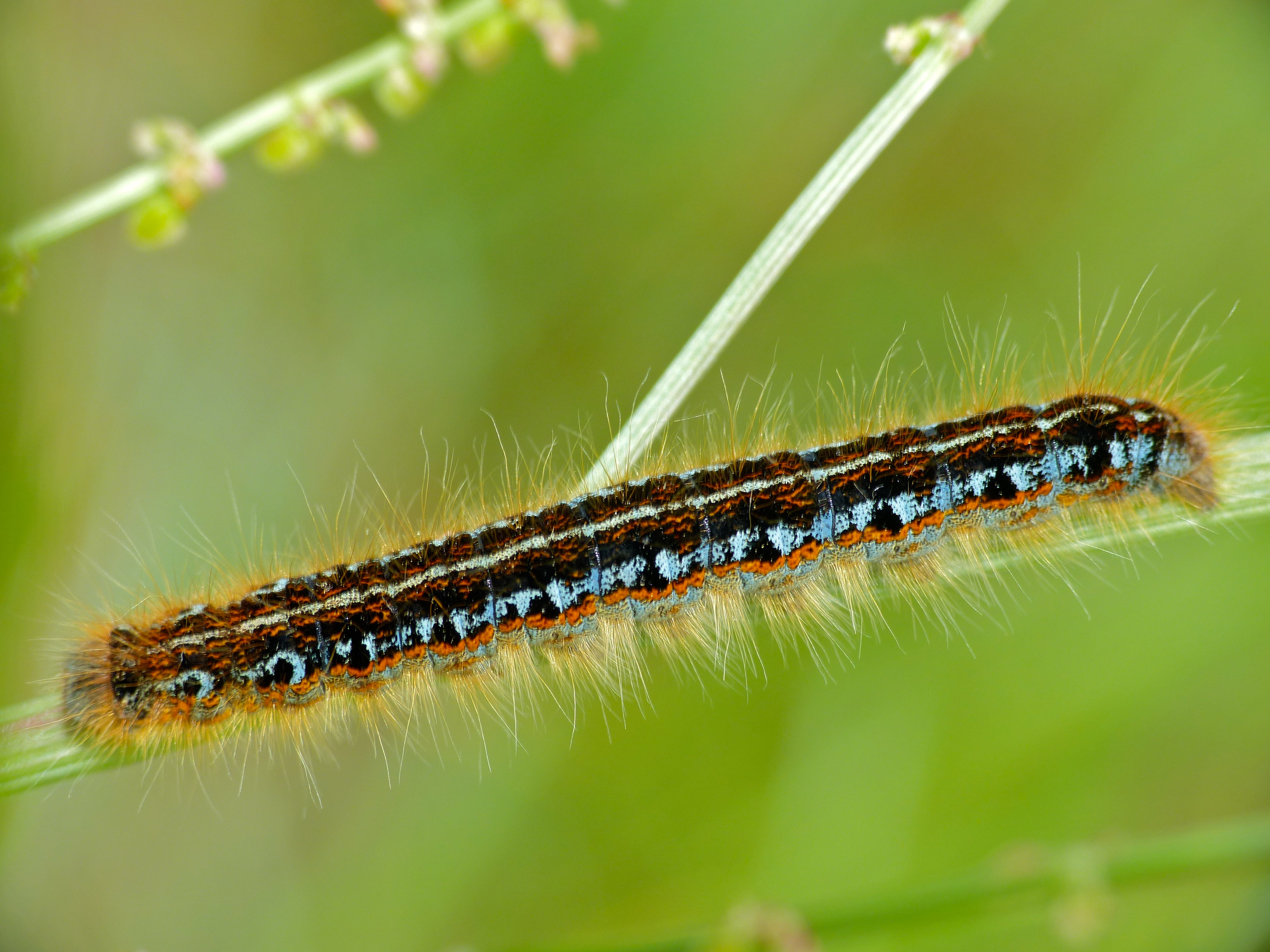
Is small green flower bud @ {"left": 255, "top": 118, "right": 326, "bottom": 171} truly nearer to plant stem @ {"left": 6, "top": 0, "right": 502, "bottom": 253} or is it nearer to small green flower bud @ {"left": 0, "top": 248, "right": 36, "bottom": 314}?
plant stem @ {"left": 6, "top": 0, "right": 502, "bottom": 253}

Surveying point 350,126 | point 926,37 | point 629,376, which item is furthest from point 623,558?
point 926,37

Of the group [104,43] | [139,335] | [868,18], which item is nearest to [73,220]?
[139,335]

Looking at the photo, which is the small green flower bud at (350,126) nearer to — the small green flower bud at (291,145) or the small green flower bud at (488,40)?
the small green flower bud at (291,145)

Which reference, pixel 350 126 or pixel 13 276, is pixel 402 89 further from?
pixel 13 276

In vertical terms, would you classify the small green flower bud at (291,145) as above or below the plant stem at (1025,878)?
above

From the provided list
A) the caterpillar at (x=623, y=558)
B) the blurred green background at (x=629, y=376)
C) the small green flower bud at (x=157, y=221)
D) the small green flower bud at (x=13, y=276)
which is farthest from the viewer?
the blurred green background at (x=629, y=376)

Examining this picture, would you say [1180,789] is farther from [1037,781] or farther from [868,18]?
[868,18]

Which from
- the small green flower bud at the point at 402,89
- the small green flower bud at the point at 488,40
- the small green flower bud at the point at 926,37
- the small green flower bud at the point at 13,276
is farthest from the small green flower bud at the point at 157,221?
the small green flower bud at the point at 926,37
